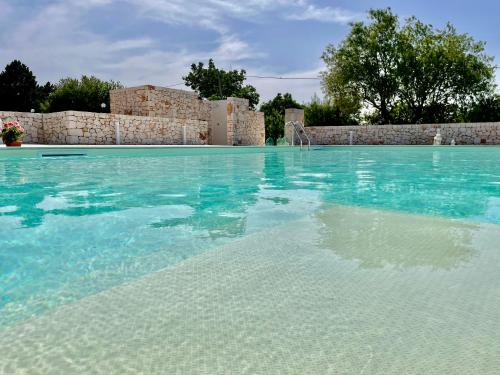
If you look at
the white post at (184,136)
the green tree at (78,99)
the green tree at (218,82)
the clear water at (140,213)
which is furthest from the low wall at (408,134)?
the green tree at (78,99)

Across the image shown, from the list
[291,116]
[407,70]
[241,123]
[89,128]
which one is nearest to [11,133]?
[89,128]

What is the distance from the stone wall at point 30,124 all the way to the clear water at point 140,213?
9.26m

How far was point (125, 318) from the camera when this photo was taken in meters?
1.15

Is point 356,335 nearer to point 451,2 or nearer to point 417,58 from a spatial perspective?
point 451,2

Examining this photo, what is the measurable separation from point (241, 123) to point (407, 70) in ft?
40.7

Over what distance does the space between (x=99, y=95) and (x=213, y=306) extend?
136ft

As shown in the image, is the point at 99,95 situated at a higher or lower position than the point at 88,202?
higher

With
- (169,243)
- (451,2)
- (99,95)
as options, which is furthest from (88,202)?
(99,95)

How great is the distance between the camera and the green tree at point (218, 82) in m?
42.5

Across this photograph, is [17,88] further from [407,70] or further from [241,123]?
[407,70]

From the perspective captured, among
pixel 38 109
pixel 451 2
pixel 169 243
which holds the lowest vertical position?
pixel 169 243

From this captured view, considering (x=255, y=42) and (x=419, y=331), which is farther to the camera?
(x=255, y=42)

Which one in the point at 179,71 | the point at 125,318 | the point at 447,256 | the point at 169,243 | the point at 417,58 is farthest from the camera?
the point at 179,71

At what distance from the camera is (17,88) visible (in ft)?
119
